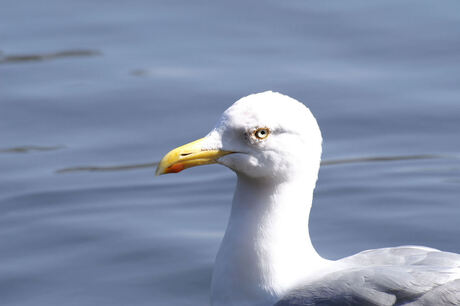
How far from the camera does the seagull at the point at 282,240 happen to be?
579cm

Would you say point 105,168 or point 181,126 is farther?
point 181,126

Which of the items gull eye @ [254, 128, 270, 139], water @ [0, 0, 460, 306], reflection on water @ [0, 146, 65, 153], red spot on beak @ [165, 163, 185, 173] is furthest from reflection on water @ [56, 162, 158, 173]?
gull eye @ [254, 128, 270, 139]

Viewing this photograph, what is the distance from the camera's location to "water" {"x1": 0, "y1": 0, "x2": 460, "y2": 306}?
25.8 ft

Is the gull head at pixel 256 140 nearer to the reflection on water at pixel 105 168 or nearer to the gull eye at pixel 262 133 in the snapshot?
the gull eye at pixel 262 133

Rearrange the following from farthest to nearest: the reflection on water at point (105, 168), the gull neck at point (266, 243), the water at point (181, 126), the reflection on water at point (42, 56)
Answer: the reflection on water at point (42, 56) < the reflection on water at point (105, 168) < the water at point (181, 126) < the gull neck at point (266, 243)

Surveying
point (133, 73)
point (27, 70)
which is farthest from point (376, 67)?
point (27, 70)

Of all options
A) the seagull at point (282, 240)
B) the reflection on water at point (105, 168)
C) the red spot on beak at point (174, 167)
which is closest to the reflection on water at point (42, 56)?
the reflection on water at point (105, 168)

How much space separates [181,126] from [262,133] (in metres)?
3.98

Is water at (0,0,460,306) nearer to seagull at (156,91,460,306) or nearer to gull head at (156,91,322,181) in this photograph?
seagull at (156,91,460,306)

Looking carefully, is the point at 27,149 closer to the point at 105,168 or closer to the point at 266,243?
the point at 105,168

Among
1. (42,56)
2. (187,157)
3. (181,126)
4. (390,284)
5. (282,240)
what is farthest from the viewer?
(42,56)

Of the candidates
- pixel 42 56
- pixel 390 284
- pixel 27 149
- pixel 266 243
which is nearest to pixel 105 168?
pixel 27 149

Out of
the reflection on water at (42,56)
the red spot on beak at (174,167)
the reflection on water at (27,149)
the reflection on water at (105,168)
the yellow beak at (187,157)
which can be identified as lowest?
the reflection on water at (105,168)

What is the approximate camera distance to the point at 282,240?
6.21m
